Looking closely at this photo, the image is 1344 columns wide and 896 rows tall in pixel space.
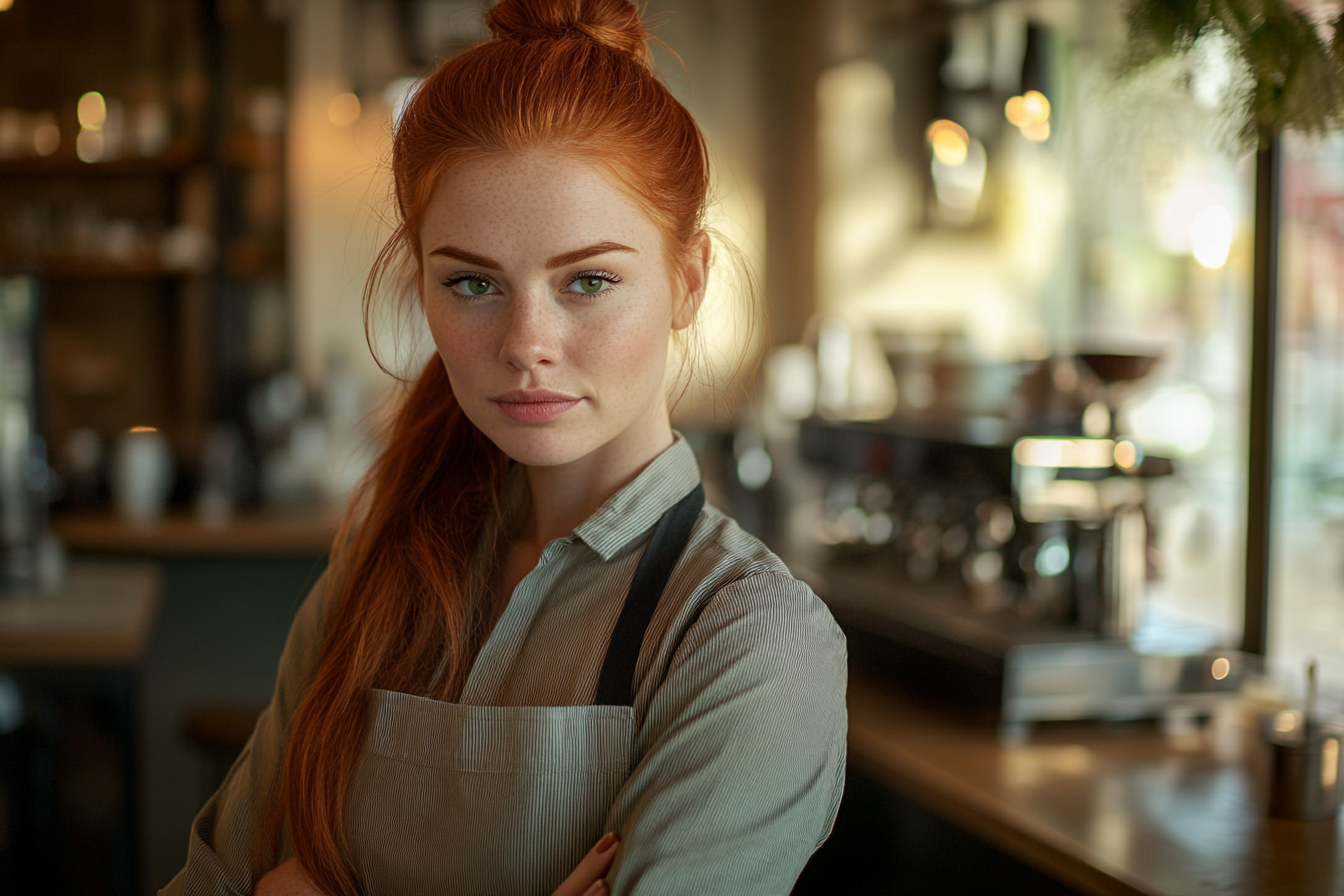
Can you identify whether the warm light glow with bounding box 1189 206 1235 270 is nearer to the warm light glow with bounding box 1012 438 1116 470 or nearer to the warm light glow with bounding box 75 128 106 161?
the warm light glow with bounding box 1012 438 1116 470

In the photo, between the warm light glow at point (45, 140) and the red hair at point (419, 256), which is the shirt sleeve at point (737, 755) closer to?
the red hair at point (419, 256)

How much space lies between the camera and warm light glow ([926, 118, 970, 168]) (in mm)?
2838

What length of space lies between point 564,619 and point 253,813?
0.37 metres

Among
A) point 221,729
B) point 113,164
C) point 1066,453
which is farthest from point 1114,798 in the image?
point 113,164

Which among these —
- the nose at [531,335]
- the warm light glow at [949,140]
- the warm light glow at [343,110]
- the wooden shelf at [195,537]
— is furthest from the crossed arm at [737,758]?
the warm light glow at [343,110]

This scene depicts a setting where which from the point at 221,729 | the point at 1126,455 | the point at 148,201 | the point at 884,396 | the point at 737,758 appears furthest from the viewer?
the point at 148,201

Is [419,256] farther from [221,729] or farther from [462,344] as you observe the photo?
[221,729]

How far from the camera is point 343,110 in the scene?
4.75 m

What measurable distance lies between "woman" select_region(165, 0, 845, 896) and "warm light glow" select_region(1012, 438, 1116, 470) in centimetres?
103

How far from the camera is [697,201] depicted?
3.59ft

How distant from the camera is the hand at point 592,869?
89 centimetres

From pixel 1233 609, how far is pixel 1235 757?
0.44 metres

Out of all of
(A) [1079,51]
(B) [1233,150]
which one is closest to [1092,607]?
(B) [1233,150]

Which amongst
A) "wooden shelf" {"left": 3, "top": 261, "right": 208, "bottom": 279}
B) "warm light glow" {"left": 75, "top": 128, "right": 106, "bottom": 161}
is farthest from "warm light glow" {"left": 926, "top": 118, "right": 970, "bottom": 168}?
"warm light glow" {"left": 75, "top": 128, "right": 106, "bottom": 161}
